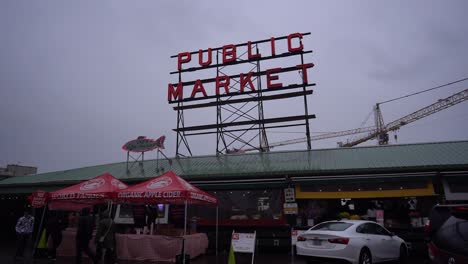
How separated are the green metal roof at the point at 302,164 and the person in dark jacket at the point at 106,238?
5871 mm

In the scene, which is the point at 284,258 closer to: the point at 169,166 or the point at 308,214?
the point at 308,214

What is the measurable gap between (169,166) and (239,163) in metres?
4.39

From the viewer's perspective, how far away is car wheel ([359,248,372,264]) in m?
9.10

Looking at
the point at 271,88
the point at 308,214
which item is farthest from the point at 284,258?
the point at 271,88

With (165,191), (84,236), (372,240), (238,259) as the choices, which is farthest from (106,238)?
(372,240)

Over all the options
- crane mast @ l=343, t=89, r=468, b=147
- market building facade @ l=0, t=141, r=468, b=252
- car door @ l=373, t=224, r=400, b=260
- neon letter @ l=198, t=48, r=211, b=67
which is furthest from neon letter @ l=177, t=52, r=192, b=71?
crane mast @ l=343, t=89, r=468, b=147

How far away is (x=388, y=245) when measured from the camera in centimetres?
1048

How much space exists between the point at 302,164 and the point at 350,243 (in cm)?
724

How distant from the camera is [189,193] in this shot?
37.8 ft

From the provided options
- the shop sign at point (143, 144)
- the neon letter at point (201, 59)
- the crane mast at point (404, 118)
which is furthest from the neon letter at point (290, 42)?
the crane mast at point (404, 118)

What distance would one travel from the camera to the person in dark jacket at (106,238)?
11.1 meters

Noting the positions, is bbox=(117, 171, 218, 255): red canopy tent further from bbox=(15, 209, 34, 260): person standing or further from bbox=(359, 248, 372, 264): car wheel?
bbox=(359, 248, 372, 264): car wheel

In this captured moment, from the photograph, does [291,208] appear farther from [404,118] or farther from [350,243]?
[404,118]

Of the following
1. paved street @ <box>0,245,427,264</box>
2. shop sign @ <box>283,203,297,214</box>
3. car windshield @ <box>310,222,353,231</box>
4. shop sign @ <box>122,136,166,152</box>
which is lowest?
paved street @ <box>0,245,427,264</box>
